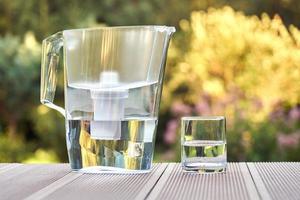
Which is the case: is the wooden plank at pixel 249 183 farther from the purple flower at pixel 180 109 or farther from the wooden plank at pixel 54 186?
the purple flower at pixel 180 109

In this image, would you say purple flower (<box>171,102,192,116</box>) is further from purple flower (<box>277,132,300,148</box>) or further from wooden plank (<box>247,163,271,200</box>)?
wooden plank (<box>247,163,271,200</box>)

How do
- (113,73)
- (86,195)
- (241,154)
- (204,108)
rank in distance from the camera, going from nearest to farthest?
(86,195), (113,73), (241,154), (204,108)

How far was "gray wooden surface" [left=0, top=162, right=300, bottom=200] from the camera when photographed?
0.84m

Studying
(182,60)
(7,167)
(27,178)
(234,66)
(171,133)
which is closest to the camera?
(27,178)

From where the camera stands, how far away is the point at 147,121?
1.05 metres

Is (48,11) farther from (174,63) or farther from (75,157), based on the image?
(75,157)

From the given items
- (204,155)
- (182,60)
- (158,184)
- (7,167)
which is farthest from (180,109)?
(158,184)

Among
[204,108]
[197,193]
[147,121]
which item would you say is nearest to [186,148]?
[147,121]

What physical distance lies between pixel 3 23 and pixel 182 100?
1.33 metres

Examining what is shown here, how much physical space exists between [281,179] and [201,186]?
4.6 inches

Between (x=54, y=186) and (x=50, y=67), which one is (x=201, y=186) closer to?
(x=54, y=186)

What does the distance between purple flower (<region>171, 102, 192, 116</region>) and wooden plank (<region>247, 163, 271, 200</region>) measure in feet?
11.7

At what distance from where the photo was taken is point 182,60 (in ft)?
16.4

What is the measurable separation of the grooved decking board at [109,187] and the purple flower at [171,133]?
3.51 meters
